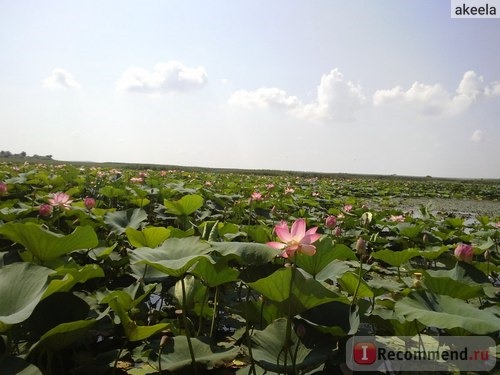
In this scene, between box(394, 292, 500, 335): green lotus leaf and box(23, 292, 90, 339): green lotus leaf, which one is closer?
box(394, 292, 500, 335): green lotus leaf

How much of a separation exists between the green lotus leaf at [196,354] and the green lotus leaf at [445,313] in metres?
0.64

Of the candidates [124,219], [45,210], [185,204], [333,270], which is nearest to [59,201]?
[45,210]

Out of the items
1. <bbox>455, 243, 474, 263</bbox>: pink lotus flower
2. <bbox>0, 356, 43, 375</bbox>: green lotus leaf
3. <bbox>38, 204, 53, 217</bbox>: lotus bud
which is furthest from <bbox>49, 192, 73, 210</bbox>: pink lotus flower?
<bbox>455, 243, 474, 263</bbox>: pink lotus flower

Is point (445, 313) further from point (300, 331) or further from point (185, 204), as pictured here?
point (185, 204)

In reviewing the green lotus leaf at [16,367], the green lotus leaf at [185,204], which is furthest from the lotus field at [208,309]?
the green lotus leaf at [185,204]

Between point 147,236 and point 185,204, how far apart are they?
1019mm

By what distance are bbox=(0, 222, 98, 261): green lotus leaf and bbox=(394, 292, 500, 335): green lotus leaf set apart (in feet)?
3.99

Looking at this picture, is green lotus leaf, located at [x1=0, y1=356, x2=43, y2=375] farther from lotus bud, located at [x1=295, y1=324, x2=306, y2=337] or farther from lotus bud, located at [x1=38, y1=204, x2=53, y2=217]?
lotus bud, located at [x1=38, y1=204, x2=53, y2=217]

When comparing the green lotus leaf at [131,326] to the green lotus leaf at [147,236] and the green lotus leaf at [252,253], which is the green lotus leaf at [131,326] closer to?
the green lotus leaf at [252,253]

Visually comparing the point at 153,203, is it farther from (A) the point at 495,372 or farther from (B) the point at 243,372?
(A) the point at 495,372

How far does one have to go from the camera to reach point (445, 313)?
137 cm

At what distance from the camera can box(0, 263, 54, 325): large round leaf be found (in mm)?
1140

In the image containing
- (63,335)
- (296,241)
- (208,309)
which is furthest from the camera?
(208,309)

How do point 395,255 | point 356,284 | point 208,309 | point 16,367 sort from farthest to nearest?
point 395,255
point 208,309
point 356,284
point 16,367
